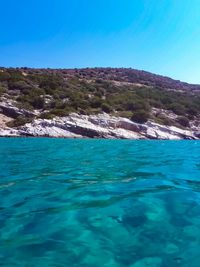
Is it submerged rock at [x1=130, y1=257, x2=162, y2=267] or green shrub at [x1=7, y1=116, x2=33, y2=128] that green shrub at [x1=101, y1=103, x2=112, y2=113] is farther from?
submerged rock at [x1=130, y1=257, x2=162, y2=267]

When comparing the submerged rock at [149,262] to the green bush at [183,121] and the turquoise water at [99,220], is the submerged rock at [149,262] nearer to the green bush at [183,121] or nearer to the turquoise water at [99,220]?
the turquoise water at [99,220]

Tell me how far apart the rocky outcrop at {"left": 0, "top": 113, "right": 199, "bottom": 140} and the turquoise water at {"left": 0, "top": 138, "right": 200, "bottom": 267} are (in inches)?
793

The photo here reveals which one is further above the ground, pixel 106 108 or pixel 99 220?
pixel 106 108

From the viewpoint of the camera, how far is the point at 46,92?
1693 inches

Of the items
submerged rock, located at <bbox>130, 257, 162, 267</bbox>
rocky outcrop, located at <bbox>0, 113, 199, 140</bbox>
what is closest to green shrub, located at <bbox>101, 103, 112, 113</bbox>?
rocky outcrop, located at <bbox>0, 113, 199, 140</bbox>

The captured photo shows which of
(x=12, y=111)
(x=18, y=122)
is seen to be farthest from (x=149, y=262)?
(x=12, y=111)

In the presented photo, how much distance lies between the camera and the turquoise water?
376cm

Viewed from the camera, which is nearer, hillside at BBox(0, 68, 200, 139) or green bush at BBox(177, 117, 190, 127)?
hillside at BBox(0, 68, 200, 139)

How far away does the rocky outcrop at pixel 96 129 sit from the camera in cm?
2886

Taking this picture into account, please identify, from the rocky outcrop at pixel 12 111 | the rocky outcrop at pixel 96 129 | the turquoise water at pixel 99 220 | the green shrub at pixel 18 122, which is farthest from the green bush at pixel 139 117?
the turquoise water at pixel 99 220

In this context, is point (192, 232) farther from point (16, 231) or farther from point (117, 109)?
point (117, 109)

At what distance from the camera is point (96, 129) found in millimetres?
31500

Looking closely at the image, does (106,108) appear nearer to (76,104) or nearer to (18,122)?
(76,104)

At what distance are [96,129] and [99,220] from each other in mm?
26525
